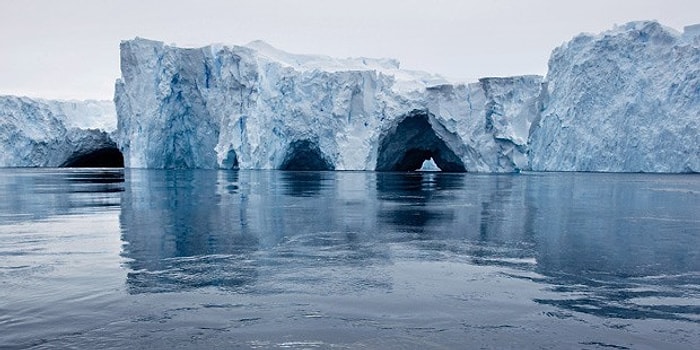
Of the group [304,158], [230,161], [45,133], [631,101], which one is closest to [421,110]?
[304,158]

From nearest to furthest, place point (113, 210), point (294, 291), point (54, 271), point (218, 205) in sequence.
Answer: point (294, 291) → point (54, 271) → point (113, 210) → point (218, 205)

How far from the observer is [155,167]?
5175cm

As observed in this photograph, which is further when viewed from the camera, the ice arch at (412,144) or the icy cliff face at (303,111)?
the ice arch at (412,144)

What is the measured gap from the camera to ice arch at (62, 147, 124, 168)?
70.9m

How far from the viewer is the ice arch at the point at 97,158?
70875 mm

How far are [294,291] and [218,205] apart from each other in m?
10.4

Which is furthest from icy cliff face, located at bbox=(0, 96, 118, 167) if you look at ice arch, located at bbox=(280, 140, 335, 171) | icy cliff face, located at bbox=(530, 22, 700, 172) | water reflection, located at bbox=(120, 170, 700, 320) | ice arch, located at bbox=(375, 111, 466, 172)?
water reflection, located at bbox=(120, 170, 700, 320)

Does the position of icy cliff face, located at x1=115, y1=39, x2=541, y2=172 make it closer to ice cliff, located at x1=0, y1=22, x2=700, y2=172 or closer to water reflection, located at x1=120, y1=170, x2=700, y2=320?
ice cliff, located at x1=0, y1=22, x2=700, y2=172

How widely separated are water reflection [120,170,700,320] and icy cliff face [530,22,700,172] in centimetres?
3287

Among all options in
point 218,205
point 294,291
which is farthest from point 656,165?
point 294,291

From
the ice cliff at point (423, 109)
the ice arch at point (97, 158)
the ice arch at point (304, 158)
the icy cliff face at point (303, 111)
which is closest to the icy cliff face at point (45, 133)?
the ice arch at point (97, 158)

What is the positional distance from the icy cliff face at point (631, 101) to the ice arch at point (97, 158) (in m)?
57.6

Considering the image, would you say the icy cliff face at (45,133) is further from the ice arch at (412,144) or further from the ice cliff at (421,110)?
the ice arch at (412,144)

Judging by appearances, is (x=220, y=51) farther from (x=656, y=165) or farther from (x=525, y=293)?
(x=525, y=293)
